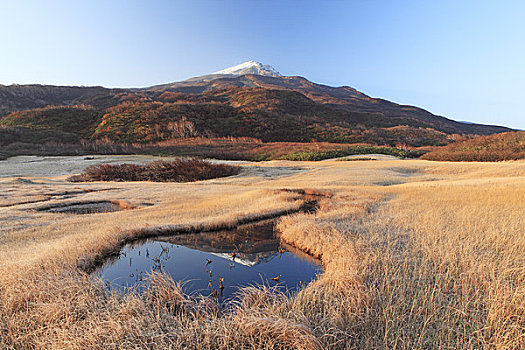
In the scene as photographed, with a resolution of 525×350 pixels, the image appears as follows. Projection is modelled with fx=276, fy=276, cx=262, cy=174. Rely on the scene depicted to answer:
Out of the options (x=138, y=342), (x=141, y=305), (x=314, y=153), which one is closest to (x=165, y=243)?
(x=141, y=305)

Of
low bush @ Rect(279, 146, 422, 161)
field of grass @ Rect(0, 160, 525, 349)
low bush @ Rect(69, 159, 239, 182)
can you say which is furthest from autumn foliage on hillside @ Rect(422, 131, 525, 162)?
low bush @ Rect(69, 159, 239, 182)

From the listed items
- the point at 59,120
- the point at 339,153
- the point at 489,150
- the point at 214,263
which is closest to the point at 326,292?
the point at 214,263

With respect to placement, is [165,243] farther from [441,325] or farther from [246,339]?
[441,325]

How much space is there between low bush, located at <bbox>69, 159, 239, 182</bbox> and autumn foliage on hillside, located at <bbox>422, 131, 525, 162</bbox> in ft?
79.0

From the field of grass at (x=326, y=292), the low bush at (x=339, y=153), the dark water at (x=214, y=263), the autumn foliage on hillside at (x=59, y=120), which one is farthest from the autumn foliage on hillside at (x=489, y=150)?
the autumn foliage on hillside at (x=59, y=120)

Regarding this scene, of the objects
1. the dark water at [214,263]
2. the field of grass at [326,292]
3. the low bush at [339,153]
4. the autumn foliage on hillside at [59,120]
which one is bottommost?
the dark water at [214,263]

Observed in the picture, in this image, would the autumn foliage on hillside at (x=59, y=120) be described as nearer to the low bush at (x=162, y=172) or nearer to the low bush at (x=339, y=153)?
the low bush at (x=162, y=172)

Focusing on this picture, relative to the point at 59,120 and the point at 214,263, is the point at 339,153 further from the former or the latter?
the point at 59,120

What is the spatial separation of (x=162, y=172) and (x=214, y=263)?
69.0ft

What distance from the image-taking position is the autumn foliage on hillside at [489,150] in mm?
27202

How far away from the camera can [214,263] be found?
740 centimetres

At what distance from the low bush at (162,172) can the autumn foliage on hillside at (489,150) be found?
24.1 meters

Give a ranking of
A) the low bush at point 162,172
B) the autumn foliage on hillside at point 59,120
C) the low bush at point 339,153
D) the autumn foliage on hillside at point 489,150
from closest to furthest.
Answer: the low bush at point 162,172 < the autumn foliage on hillside at point 489,150 < the low bush at point 339,153 < the autumn foliage on hillside at point 59,120

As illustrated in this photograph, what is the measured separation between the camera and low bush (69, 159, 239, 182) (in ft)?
85.5
